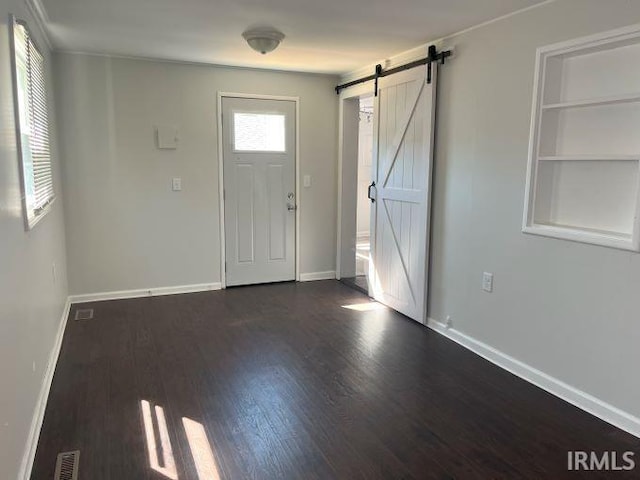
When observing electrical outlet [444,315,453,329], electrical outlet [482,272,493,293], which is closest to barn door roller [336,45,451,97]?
Answer: electrical outlet [482,272,493,293]

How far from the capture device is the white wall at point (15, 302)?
1.81m

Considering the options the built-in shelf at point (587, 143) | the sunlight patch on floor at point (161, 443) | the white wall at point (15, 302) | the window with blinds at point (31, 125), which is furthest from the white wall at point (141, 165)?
the built-in shelf at point (587, 143)

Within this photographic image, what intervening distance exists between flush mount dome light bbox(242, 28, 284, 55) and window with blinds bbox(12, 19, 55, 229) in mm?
1423

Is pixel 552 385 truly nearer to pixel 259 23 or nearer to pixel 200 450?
pixel 200 450

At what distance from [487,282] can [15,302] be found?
9.37ft

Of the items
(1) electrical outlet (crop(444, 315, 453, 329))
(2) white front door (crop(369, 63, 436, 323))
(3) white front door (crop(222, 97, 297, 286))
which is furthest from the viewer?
(3) white front door (crop(222, 97, 297, 286))

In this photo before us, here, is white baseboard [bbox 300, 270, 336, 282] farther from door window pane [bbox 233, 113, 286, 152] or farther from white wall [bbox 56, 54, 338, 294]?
door window pane [bbox 233, 113, 286, 152]

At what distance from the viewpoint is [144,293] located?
4.88 m

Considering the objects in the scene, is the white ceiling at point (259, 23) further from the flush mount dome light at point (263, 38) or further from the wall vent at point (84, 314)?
the wall vent at point (84, 314)

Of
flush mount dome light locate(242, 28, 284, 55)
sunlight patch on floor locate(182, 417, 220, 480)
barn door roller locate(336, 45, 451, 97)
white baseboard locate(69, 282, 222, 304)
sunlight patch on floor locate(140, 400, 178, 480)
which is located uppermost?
flush mount dome light locate(242, 28, 284, 55)

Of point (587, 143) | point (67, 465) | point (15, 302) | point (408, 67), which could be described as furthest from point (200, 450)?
point (408, 67)

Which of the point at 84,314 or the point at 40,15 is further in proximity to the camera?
the point at 84,314

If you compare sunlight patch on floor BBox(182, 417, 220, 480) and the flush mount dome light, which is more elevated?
the flush mount dome light

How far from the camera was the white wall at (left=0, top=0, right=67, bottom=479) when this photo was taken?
5.92 feet
